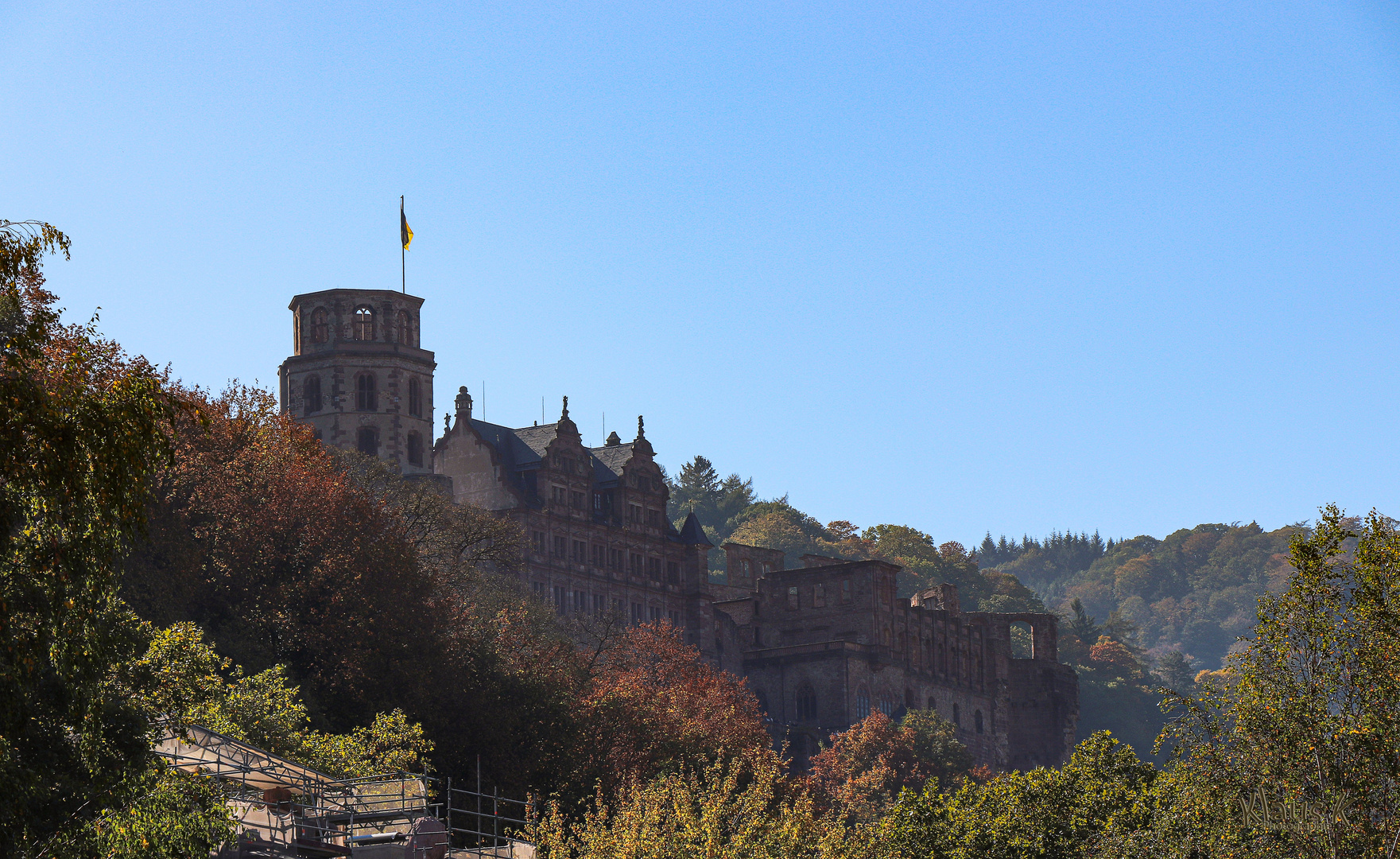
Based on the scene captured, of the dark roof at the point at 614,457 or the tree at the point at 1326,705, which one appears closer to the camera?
the tree at the point at 1326,705

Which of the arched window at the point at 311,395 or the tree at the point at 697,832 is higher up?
the arched window at the point at 311,395

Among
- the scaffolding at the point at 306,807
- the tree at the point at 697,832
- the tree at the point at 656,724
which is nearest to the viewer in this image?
the scaffolding at the point at 306,807

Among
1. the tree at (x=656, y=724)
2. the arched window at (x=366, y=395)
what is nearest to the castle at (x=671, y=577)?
the arched window at (x=366, y=395)

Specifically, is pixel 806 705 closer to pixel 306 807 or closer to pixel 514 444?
pixel 514 444

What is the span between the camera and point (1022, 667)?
151m

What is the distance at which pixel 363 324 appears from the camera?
112m

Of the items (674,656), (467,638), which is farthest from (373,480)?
(467,638)

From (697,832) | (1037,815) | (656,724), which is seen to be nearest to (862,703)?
(656,724)

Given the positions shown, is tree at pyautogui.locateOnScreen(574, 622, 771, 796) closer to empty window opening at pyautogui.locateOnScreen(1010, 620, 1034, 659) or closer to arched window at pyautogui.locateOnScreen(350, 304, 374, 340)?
arched window at pyautogui.locateOnScreen(350, 304, 374, 340)

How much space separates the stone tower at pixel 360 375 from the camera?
110438 mm

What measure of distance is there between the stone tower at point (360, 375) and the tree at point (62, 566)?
85678 mm

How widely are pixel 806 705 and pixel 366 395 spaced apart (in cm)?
3735

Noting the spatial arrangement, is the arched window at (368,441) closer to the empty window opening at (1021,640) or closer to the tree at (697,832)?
the tree at (697,832)

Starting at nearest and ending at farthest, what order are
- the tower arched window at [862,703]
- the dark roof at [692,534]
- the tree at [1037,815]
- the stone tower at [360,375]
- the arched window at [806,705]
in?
the tree at [1037,815] → the stone tower at [360,375] → the arched window at [806,705] → the tower arched window at [862,703] → the dark roof at [692,534]
